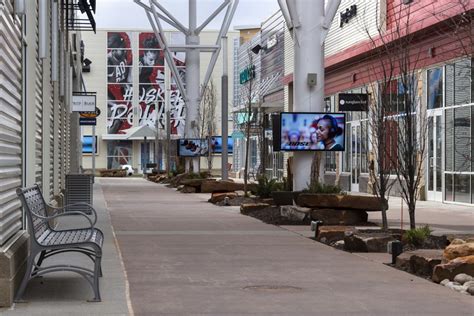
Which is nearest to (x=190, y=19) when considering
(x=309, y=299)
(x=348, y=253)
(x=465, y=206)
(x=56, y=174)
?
(x=465, y=206)

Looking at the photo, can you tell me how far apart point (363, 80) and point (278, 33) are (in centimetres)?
1860

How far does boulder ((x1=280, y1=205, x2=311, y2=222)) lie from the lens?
60.3 ft

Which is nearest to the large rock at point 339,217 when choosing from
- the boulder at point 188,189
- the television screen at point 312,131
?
the television screen at point 312,131

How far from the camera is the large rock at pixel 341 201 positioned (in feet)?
56.4

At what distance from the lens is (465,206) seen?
82.1 feet

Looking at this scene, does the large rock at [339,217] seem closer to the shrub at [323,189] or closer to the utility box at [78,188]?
the shrub at [323,189]

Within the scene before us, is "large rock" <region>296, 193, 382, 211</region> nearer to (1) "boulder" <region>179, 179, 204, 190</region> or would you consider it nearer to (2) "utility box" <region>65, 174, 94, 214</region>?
(2) "utility box" <region>65, 174, 94, 214</region>

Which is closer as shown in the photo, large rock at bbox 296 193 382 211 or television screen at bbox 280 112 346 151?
large rock at bbox 296 193 382 211

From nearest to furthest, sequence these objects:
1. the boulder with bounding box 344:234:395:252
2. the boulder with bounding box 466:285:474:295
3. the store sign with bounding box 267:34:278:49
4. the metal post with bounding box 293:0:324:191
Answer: the boulder with bounding box 466:285:474:295 → the boulder with bounding box 344:234:395:252 → the metal post with bounding box 293:0:324:191 → the store sign with bounding box 267:34:278:49

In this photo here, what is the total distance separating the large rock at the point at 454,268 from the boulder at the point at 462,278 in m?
0.08

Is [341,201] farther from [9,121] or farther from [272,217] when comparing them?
[9,121]

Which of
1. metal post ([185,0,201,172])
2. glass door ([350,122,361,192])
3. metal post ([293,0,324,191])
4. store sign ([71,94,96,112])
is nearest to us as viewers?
metal post ([293,0,324,191])

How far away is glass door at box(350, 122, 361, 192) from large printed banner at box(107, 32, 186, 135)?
55.4 m

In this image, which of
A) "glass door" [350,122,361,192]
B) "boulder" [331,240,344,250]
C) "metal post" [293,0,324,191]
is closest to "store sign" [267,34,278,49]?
"glass door" [350,122,361,192]
